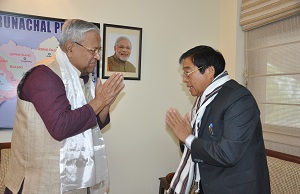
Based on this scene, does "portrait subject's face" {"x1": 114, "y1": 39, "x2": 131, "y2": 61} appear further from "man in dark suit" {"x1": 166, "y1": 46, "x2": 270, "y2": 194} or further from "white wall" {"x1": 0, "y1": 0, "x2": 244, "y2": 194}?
"man in dark suit" {"x1": 166, "y1": 46, "x2": 270, "y2": 194}

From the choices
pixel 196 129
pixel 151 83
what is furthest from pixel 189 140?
pixel 151 83

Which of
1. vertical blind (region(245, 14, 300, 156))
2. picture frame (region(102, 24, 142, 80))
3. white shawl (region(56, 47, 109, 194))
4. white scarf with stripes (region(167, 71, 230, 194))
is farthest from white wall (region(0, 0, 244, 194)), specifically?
white shawl (region(56, 47, 109, 194))

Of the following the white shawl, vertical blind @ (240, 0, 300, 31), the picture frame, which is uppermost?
vertical blind @ (240, 0, 300, 31)

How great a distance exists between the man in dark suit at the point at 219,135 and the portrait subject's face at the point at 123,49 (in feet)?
3.49

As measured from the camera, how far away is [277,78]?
7.97 feet

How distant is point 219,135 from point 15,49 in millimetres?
1729

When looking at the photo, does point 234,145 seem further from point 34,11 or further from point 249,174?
point 34,11

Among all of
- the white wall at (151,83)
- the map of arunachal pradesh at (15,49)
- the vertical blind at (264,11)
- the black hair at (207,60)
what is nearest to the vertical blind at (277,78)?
the vertical blind at (264,11)

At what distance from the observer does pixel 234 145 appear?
131 centimetres

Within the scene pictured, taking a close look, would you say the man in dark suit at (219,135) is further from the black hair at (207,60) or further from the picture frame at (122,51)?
the picture frame at (122,51)

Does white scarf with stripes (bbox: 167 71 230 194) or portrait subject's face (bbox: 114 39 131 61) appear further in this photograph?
portrait subject's face (bbox: 114 39 131 61)

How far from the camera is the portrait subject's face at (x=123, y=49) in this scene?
2.59 m

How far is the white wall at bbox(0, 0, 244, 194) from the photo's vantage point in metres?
2.60

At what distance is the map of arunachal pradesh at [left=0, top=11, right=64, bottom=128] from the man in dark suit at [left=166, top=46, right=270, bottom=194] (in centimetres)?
133
